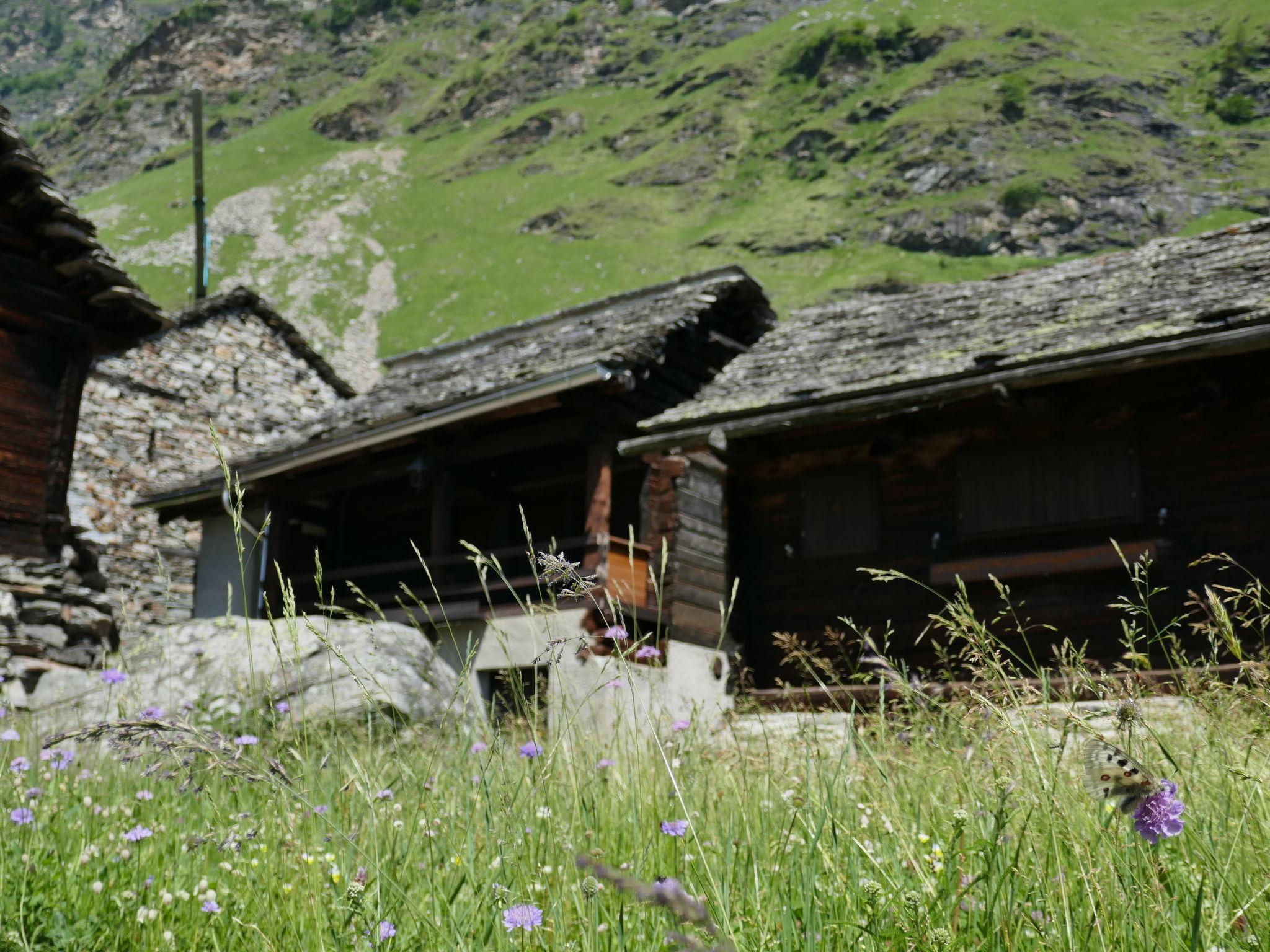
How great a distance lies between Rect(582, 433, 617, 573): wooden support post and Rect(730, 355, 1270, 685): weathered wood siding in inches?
56.4

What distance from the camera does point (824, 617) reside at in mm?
10922

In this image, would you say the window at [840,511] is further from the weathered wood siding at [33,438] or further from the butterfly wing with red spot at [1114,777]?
the butterfly wing with red spot at [1114,777]

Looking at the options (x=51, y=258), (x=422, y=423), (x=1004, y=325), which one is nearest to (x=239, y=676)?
(x=422, y=423)

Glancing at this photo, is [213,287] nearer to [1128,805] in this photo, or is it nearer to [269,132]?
[269,132]

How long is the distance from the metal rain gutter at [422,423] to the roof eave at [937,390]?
85cm

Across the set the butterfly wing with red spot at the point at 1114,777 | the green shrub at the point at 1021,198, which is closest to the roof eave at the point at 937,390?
the butterfly wing with red spot at the point at 1114,777

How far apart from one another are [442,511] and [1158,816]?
12.2 meters

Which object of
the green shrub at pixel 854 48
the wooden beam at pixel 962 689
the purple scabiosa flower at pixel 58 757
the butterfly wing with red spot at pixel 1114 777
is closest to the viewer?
the butterfly wing with red spot at pixel 1114 777

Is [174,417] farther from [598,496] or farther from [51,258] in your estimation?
[598,496]

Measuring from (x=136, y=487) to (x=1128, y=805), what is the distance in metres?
19.4

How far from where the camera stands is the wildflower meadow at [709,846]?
66.1 inches

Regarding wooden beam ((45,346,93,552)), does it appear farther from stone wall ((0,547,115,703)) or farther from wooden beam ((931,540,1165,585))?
wooden beam ((931,540,1165,585))

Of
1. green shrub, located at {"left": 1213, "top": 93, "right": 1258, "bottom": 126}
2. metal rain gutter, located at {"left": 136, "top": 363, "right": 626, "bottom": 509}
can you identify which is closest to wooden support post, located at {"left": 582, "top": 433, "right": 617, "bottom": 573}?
metal rain gutter, located at {"left": 136, "top": 363, "right": 626, "bottom": 509}

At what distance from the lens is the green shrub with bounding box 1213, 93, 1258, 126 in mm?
76375
